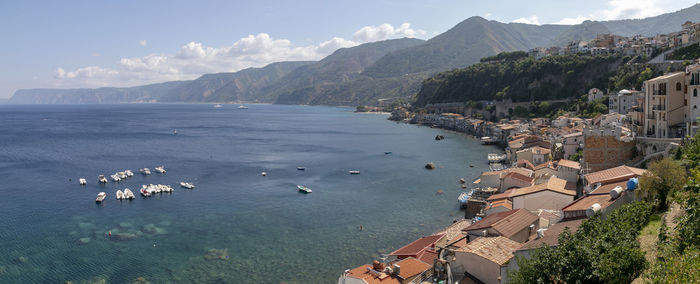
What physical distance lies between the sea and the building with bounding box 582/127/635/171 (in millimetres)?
10857

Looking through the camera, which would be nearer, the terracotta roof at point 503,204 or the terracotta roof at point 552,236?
the terracotta roof at point 552,236

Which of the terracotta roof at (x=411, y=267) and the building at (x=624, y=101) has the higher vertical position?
the building at (x=624, y=101)

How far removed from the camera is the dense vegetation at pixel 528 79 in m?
86.1

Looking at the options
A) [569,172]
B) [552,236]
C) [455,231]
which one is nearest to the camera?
[552,236]

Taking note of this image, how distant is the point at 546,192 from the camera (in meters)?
28.4

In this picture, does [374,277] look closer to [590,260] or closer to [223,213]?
[590,260]

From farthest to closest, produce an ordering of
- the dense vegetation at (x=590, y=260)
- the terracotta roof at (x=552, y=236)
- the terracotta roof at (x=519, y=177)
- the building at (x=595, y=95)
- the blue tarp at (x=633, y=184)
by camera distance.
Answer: the building at (x=595, y=95) → the terracotta roof at (x=519, y=177) → the blue tarp at (x=633, y=184) → the terracotta roof at (x=552, y=236) → the dense vegetation at (x=590, y=260)

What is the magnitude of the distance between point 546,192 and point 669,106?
38.9 feet

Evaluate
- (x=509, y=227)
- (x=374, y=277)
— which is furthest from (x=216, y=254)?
(x=509, y=227)

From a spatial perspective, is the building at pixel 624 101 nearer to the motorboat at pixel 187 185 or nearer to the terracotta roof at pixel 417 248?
the terracotta roof at pixel 417 248

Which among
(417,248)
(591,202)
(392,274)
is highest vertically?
(591,202)

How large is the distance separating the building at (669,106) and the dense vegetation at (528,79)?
179 ft

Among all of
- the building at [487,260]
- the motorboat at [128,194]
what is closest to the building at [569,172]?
the building at [487,260]

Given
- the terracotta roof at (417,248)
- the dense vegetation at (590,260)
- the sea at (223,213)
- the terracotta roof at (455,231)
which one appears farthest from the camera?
the sea at (223,213)
